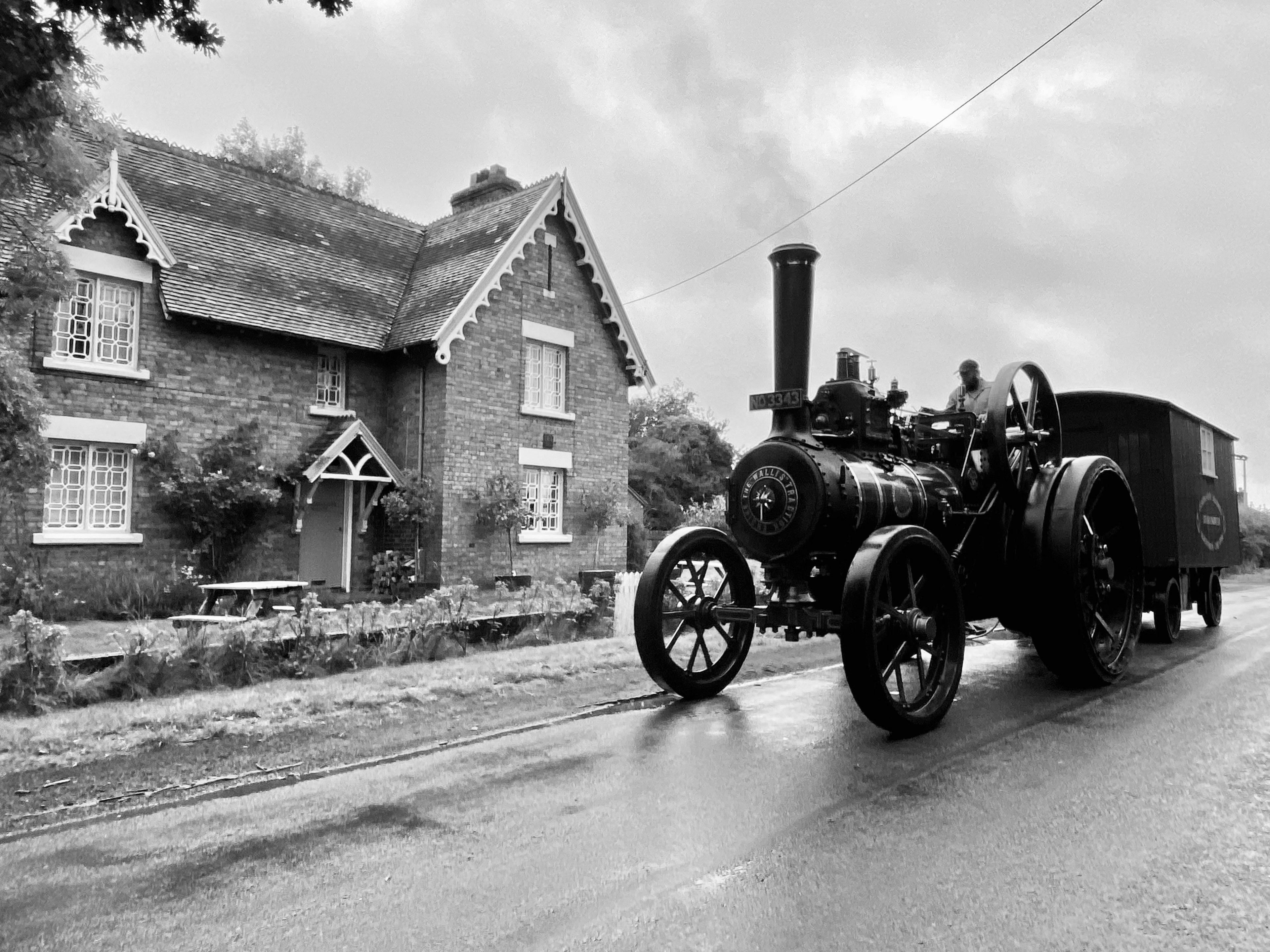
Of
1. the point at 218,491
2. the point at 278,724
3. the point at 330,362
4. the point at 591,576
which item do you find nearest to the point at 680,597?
the point at 278,724

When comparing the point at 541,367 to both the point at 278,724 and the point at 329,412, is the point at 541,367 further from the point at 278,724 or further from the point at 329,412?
the point at 278,724

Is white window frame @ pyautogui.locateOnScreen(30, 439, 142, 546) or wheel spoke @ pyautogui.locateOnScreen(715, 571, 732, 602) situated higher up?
white window frame @ pyautogui.locateOnScreen(30, 439, 142, 546)

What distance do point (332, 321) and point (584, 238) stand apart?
18.3 ft

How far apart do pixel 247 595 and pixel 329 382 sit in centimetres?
523

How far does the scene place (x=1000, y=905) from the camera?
3.42 meters

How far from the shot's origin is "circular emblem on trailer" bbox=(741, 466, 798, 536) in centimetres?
675

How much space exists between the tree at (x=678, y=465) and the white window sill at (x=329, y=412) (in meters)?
18.5

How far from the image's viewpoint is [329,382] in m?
17.1

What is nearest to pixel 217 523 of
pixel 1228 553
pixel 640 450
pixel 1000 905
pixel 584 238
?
pixel 584 238

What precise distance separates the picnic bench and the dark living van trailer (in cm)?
970

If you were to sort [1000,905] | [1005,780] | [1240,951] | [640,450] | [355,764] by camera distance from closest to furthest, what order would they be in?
1. [1240,951]
2. [1000,905]
3. [1005,780]
4. [355,764]
5. [640,450]

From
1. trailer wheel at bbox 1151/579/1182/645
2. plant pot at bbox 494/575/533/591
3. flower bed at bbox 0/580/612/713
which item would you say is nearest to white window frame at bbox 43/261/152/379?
flower bed at bbox 0/580/612/713

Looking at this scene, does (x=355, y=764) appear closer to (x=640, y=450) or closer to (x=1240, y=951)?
(x=1240, y=951)

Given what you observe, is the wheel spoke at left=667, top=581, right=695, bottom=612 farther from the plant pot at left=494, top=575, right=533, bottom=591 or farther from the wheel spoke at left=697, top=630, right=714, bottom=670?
the plant pot at left=494, top=575, right=533, bottom=591
